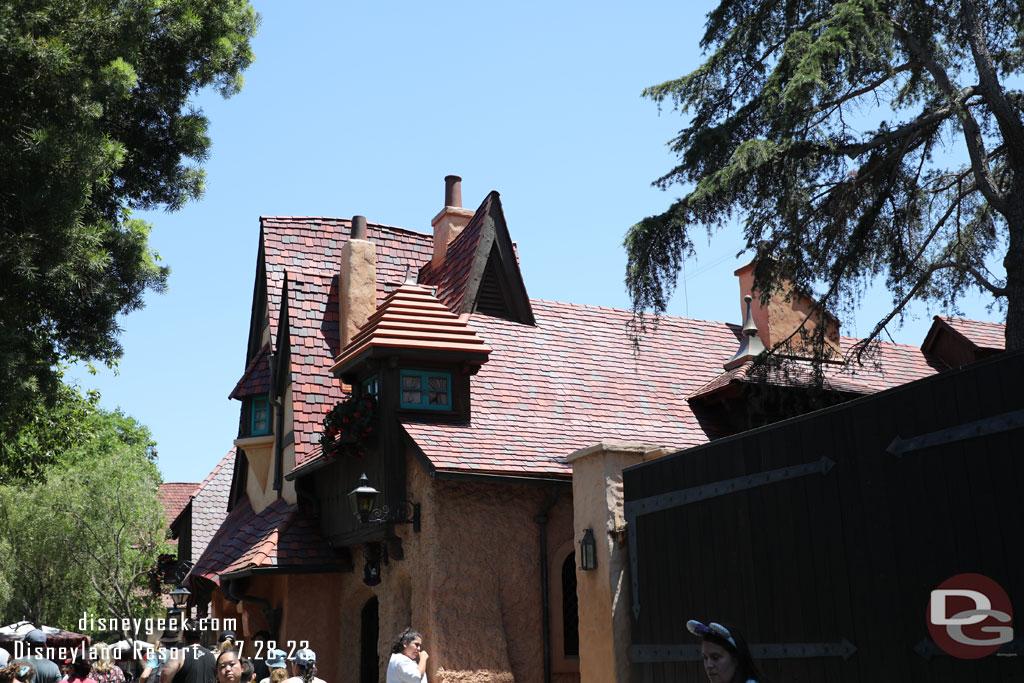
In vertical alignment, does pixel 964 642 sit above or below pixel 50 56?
below

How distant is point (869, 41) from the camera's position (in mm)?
11227

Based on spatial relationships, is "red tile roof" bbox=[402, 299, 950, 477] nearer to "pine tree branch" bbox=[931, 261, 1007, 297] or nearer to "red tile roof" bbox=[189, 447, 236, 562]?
"pine tree branch" bbox=[931, 261, 1007, 297]

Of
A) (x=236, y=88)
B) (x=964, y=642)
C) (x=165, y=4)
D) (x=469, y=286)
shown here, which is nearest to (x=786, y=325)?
(x=469, y=286)

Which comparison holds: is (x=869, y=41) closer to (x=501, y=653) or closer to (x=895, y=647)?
(x=895, y=647)

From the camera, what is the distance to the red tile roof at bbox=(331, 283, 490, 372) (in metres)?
14.3

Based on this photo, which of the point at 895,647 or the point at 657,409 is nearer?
the point at 895,647

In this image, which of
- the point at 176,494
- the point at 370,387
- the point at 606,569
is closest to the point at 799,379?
the point at 370,387

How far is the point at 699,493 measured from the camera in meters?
8.67

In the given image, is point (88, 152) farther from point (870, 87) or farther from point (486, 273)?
point (870, 87)

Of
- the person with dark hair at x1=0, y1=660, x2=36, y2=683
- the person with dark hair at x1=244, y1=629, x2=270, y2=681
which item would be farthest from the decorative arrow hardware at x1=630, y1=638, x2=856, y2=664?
the person with dark hair at x1=0, y1=660, x2=36, y2=683

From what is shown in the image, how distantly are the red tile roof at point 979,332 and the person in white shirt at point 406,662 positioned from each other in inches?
608

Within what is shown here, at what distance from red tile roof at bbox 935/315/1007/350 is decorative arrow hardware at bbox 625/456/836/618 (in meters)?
13.3

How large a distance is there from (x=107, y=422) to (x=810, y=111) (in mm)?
46911

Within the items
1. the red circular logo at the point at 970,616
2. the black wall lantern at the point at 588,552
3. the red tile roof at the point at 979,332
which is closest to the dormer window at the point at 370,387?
the black wall lantern at the point at 588,552
